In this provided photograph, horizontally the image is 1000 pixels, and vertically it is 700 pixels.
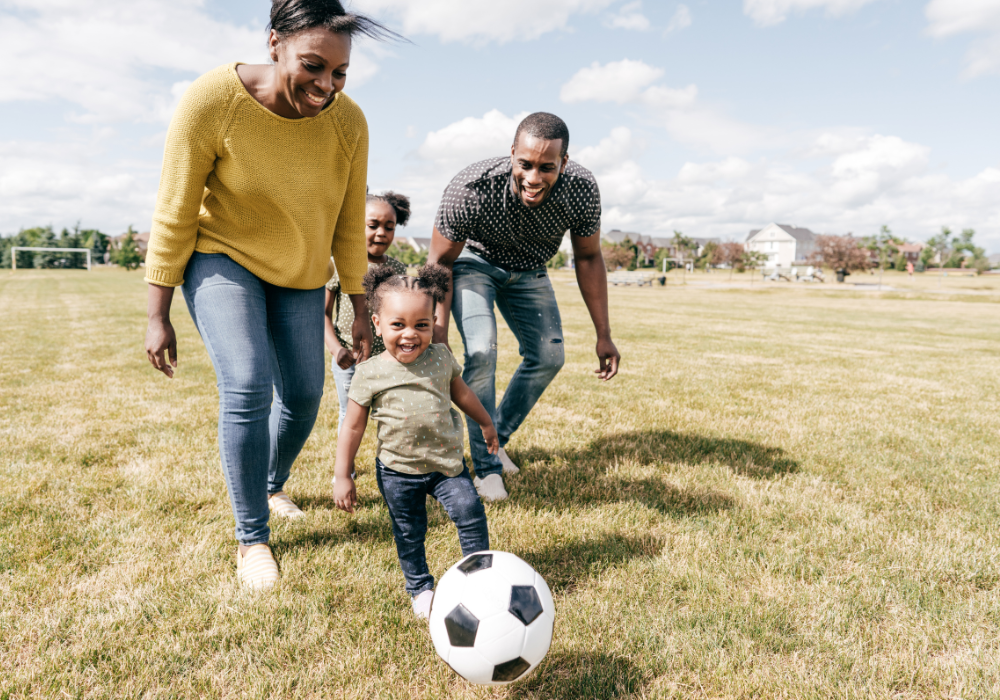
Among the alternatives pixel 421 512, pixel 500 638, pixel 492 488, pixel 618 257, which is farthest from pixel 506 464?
pixel 618 257

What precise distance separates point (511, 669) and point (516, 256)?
2.57 m

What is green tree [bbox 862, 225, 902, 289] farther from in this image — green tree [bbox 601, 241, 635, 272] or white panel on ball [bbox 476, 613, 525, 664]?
white panel on ball [bbox 476, 613, 525, 664]

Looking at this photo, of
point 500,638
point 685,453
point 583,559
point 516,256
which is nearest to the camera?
point 500,638

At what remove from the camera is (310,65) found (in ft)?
7.98

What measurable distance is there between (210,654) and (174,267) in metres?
1.63

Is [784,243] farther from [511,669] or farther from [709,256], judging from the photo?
[511,669]

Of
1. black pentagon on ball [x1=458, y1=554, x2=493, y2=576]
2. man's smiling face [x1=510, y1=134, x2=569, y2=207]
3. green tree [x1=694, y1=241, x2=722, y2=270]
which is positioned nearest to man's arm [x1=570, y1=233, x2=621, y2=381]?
man's smiling face [x1=510, y1=134, x2=569, y2=207]

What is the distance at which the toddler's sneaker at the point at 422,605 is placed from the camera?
2.57 metres

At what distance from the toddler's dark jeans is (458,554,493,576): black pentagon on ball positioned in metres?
0.23

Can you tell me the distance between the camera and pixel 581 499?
3861 millimetres

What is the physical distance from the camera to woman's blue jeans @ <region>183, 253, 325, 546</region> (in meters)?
2.75

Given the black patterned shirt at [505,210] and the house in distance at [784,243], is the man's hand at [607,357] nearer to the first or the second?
the black patterned shirt at [505,210]

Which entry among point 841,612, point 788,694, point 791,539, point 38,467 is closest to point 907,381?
point 791,539

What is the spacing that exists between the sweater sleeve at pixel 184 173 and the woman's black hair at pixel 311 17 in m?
0.39
